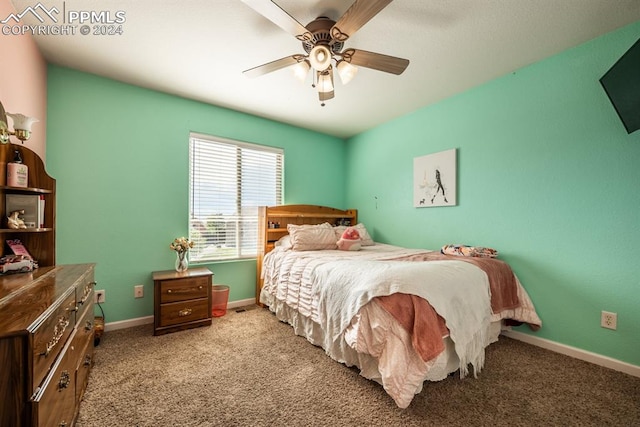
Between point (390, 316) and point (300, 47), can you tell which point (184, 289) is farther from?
point (300, 47)

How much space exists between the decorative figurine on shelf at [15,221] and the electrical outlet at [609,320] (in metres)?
4.01

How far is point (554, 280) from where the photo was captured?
2.28m

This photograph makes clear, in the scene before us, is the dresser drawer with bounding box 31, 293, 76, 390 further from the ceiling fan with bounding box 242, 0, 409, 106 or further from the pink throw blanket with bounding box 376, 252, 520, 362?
the ceiling fan with bounding box 242, 0, 409, 106

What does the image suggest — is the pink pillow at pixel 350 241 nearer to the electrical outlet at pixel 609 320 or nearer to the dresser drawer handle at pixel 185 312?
the dresser drawer handle at pixel 185 312

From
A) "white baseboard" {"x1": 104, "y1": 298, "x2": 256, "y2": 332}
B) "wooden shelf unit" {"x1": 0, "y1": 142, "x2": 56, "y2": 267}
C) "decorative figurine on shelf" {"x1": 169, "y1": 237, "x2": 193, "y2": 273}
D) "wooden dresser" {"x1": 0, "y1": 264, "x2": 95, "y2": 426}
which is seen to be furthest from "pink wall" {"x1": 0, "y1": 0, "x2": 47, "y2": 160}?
"white baseboard" {"x1": 104, "y1": 298, "x2": 256, "y2": 332}

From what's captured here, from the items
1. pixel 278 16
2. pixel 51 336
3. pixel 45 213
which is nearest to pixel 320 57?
pixel 278 16

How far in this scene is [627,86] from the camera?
1.62 meters

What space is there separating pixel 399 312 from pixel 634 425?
4.42 feet

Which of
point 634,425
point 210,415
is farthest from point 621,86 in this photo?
point 210,415

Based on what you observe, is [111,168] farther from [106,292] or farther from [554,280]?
[554,280]

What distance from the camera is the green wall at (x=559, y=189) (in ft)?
6.50

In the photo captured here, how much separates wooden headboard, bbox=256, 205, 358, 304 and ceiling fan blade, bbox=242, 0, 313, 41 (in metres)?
2.16

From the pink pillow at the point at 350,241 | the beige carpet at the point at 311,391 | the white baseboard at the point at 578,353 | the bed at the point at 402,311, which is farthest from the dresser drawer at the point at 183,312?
the white baseboard at the point at 578,353

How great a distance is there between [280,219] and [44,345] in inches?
111
